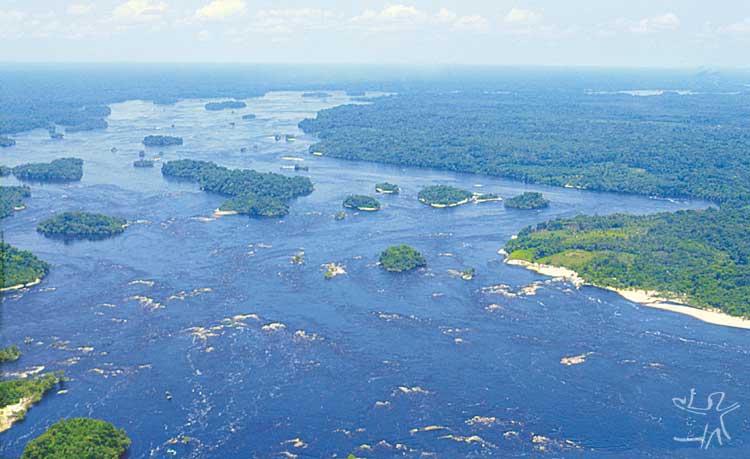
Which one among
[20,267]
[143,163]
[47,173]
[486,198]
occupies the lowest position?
[486,198]

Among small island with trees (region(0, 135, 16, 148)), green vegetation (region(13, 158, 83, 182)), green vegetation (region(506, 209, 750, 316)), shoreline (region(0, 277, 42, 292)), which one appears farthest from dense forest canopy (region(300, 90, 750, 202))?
shoreline (region(0, 277, 42, 292))

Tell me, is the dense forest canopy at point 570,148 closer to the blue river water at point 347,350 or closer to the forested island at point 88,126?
the blue river water at point 347,350

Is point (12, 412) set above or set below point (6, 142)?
below

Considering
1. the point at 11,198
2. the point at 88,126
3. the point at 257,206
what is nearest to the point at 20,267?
the point at 257,206

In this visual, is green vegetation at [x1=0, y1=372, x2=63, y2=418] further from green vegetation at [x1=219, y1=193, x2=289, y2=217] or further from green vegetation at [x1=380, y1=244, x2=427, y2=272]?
green vegetation at [x1=219, y1=193, x2=289, y2=217]

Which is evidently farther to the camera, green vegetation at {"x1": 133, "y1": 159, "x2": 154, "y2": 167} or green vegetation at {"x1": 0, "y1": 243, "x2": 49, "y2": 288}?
green vegetation at {"x1": 133, "y1": 159, "x2": 154, "y2": 167}

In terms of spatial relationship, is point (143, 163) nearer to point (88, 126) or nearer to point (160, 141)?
point (160, 141)

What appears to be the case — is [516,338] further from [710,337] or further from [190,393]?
[190,393]
